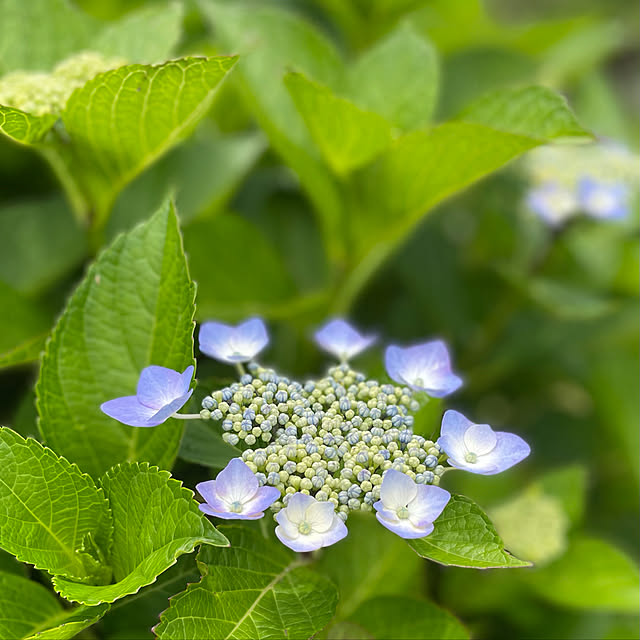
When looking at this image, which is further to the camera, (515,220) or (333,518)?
(515,220)

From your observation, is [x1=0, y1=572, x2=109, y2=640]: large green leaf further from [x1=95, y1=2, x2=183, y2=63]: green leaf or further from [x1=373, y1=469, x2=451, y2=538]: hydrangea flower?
Result: [x1=95, y1=2, x2=183, y2=63]: green leaf

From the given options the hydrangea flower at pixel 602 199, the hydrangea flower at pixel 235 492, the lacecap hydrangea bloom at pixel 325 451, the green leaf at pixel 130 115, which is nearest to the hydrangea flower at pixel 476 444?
the lacecap hydrangea bloom at pixel 325 451

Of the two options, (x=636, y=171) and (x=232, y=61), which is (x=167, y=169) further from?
(x=636, y=171)

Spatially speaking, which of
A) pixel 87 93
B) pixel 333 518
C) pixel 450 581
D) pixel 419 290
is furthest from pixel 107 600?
pixel 419 290

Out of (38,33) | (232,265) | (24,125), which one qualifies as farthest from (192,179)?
(24,125)

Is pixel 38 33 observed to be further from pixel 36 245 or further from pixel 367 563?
pixel 367 563

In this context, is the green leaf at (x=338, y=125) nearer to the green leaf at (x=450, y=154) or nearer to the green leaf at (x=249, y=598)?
the green leaf at (x=450, y=154)
